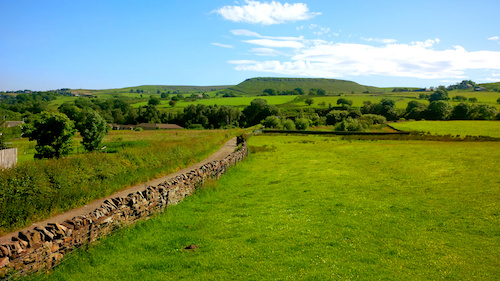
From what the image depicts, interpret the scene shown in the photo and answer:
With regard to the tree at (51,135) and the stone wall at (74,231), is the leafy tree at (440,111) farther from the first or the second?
the stone wall at (74,231)

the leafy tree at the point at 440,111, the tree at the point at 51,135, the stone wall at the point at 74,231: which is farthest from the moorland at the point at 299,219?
the leafy tree at the point at 440,111

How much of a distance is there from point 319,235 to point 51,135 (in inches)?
1473

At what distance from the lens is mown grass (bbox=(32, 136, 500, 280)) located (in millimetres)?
8523

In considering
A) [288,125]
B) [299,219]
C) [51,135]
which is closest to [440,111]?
[288,125]

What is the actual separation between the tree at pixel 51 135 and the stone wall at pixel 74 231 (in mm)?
29373

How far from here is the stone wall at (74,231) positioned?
7.90m

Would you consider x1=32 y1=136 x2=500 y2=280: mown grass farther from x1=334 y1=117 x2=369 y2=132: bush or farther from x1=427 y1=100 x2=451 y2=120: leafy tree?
x1=427 y1=100 x2=451 y2=120: leafy tree

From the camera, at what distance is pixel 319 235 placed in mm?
10766

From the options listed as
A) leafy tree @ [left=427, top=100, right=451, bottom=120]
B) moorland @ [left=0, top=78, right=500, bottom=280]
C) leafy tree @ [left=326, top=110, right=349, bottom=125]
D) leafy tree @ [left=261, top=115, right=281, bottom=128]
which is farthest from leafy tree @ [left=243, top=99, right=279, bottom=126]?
moorland @ [left=0, top=78, right=500, bottom=280]

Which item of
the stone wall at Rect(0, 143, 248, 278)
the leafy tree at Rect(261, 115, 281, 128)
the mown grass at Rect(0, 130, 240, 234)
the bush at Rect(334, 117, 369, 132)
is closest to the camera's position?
the stone wall at Rect(0, 143, 248, 278)

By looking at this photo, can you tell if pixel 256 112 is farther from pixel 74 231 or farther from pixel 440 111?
pixel 74 231

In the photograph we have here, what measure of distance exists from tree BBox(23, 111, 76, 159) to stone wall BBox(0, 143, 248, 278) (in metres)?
29.4

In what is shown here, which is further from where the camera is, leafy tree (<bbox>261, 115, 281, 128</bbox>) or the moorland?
leafy tree (<bbox>261, 115, 281, 128</bbox>)

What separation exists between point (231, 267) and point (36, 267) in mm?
4972
